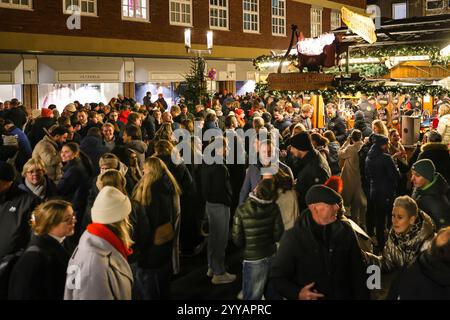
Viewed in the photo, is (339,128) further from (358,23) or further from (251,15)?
(251,15)

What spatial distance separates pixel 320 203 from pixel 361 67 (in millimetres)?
11002

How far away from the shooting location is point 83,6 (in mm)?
22484

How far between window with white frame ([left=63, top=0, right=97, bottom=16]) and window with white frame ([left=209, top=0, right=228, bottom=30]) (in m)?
7.07

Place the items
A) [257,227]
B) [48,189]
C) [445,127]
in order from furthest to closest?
1. [445,127]
2. [48,189]
3. [257,227]

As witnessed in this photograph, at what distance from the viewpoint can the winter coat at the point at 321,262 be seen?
410 cm

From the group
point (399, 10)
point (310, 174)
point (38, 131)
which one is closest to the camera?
point (310, 174)

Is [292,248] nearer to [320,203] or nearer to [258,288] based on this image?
[320,203]

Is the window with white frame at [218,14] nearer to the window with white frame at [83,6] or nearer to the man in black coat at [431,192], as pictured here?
the window with white frame at [83,6]

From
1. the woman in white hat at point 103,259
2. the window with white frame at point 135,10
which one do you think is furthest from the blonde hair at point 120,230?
the window with white frame at point 135,10

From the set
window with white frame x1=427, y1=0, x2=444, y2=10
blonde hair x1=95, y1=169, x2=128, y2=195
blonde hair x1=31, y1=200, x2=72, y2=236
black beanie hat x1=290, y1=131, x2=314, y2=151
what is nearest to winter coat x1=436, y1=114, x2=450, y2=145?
black beanie hat x1=290, y1=131, x2=314, y2=151

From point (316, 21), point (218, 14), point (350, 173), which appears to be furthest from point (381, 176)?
point (316, 21)

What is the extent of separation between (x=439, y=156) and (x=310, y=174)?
234 cm
